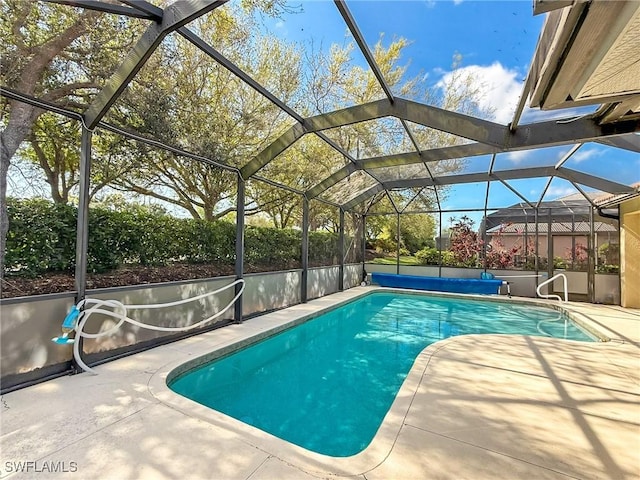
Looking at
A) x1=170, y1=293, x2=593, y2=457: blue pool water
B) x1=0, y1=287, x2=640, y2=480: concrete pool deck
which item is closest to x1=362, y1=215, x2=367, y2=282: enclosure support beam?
x1=170, y1=293, x2=593, y2=457: blue pool water

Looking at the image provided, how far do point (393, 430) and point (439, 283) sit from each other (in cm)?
902

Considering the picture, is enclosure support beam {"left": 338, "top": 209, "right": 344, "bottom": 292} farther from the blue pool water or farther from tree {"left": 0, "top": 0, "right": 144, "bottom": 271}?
tree {"left": 0, "top": 0, "right": 144, "bottom": 271}

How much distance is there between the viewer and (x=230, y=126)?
17.4 feet

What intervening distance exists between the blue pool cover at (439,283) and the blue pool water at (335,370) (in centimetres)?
161

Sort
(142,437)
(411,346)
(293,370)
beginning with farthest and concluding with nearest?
1. (411,346)
2. (293,370)
3. (142,437)

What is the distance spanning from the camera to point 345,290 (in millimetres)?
11031

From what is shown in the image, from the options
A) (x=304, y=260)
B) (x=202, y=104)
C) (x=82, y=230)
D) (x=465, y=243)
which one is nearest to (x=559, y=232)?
(x=465, y=243)

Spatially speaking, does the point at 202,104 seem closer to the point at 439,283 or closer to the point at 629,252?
the point at 439,283

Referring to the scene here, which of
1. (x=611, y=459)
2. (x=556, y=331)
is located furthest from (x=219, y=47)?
(x=556, y=331)

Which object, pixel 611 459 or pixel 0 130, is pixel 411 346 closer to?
pixel 611 459

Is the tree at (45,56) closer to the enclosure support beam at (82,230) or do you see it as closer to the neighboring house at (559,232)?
the enclosure support beam at (82,230)

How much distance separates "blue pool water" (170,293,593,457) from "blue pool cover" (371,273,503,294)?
1.61 m

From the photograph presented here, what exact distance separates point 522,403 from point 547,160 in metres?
6.04

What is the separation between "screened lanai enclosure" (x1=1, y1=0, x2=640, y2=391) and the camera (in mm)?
3018
